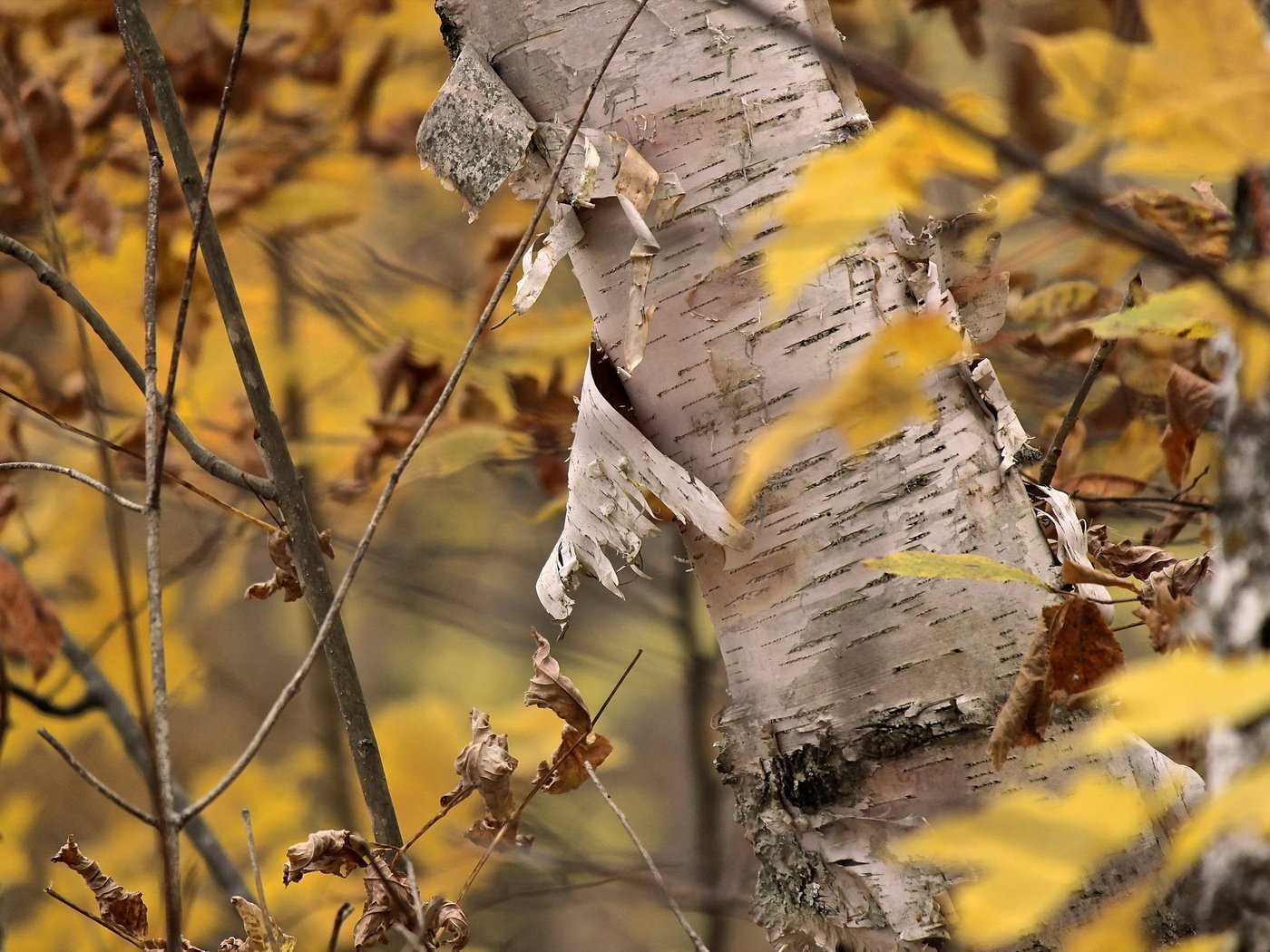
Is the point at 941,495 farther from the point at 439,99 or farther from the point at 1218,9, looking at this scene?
the point at 439,99

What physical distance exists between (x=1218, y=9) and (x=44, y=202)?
985 mm

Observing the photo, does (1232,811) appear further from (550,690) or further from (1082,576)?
(550,690)

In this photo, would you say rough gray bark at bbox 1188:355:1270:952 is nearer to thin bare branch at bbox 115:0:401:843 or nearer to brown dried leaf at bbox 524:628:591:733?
brown dried leaf at bbox 524:628:591:733

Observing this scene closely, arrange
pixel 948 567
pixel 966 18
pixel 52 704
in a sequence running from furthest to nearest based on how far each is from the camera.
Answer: pixel 966 18 < pixel 52 704 < pixel 948 567

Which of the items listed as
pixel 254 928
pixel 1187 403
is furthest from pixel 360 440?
pixel 1187 403

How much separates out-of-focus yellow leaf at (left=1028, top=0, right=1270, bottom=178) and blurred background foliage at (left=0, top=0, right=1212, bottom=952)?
217mm

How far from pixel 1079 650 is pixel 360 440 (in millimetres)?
1963

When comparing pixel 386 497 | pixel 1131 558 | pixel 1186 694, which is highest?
pixel 386 497

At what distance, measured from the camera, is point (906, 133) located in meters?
0.42

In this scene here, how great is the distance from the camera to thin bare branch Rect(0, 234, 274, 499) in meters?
0.90

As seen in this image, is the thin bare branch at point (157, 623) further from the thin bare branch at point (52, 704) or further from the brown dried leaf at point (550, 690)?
the thin bare branch at point (52, 704)

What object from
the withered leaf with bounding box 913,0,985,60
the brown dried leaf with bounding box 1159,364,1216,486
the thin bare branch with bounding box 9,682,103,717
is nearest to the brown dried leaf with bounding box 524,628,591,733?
the brown dried leaf with bounding box 1159,364,1216,486

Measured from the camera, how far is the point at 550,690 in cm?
99

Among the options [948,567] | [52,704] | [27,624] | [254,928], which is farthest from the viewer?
[52,704]
